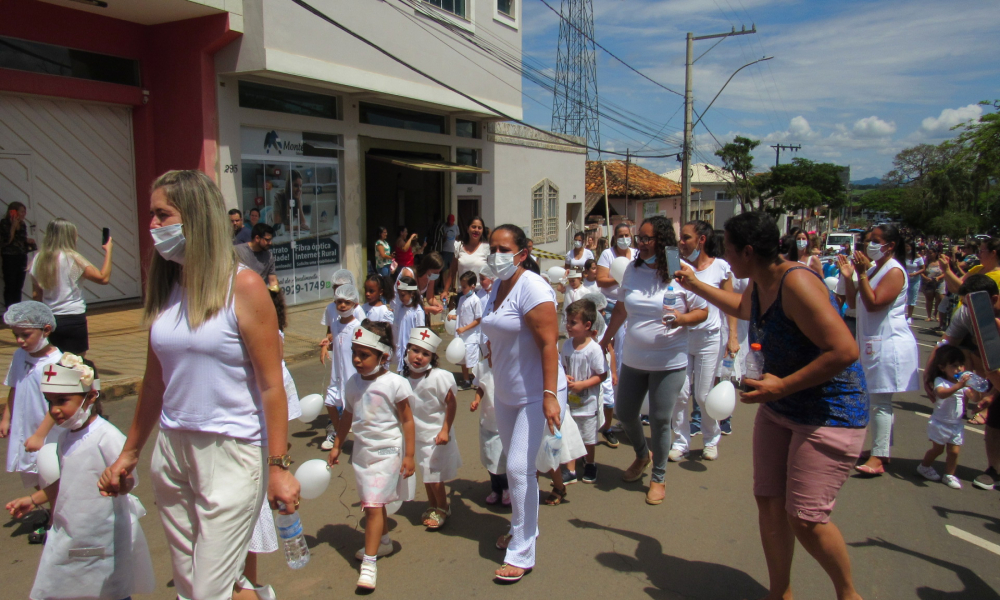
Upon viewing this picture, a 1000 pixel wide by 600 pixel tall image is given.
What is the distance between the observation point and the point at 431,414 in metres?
4.06

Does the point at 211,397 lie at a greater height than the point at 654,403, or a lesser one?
greater

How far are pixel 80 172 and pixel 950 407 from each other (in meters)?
11.6

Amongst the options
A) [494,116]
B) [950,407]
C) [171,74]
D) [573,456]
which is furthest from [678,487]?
[494,116]

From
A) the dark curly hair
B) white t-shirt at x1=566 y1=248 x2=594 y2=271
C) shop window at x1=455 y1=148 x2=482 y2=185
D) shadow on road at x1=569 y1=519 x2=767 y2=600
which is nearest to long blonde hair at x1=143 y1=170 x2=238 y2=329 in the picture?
shadow on road at x1=569 y1=519 x2=767 y2=600

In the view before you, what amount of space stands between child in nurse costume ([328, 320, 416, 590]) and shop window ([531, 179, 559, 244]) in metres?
17.0

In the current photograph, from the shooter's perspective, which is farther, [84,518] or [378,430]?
[378,430]

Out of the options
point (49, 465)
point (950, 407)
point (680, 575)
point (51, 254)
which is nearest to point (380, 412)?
point (49, 465)

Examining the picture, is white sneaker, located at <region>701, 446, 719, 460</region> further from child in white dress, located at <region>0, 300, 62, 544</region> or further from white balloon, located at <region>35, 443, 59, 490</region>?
child in white dress, located at <region>0, 300, 62, 544</region>

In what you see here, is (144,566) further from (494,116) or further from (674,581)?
(494,116)

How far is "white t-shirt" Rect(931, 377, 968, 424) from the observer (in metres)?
4.88

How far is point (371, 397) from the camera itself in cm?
358

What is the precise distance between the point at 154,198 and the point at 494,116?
14833mm

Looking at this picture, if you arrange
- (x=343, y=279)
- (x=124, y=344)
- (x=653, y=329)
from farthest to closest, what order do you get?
1. (x=124, y=344)
2. (x=343, y=279)
3. (x=653, y=329)

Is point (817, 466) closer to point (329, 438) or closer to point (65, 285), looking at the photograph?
point (329, 438)
